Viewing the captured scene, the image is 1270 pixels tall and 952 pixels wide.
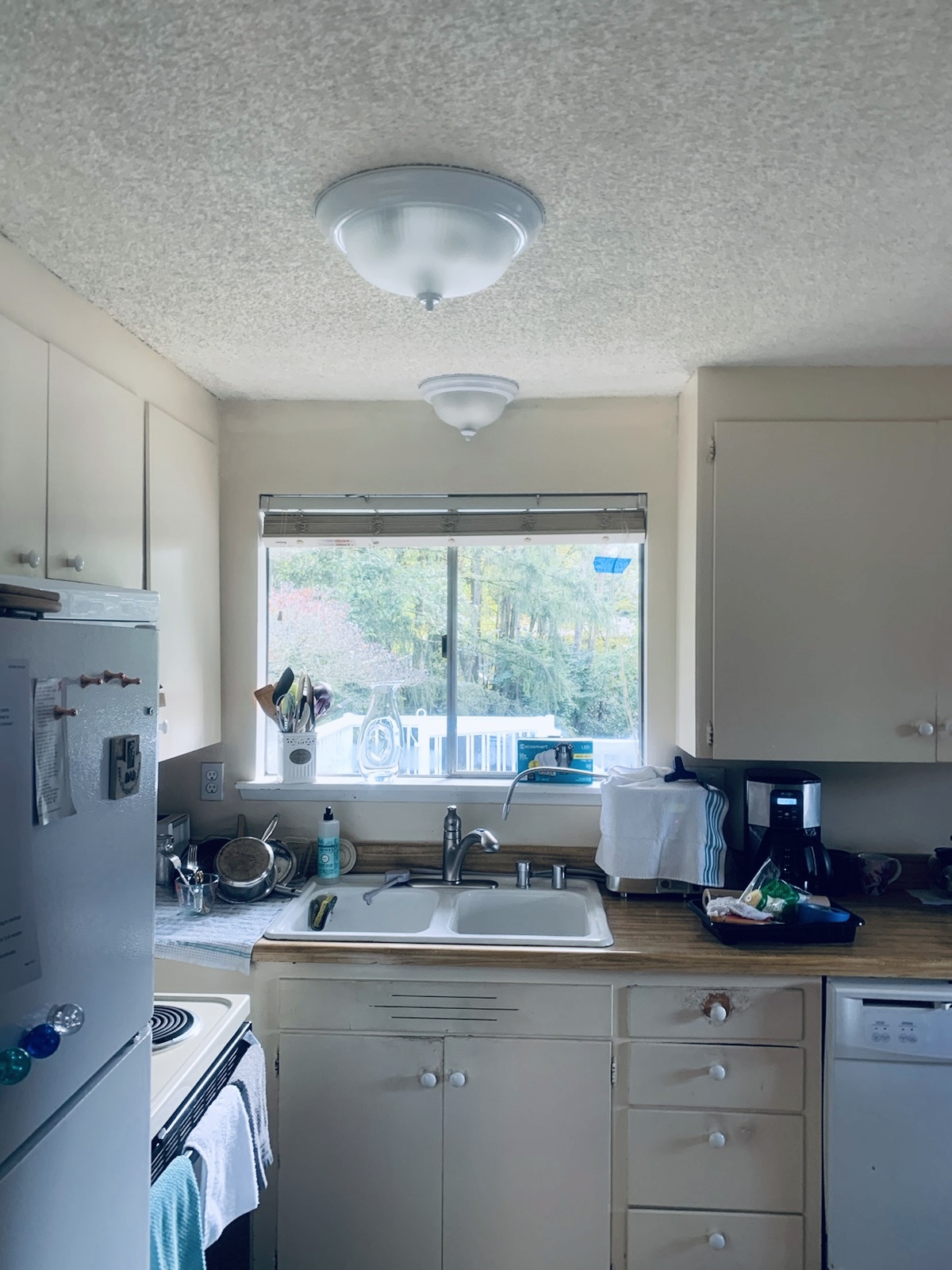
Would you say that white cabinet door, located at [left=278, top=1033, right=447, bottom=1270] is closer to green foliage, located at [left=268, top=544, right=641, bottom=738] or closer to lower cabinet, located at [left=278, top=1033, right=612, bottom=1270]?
lower cabinet, located at [left=278, top=1033, right=612, bottom=1270]

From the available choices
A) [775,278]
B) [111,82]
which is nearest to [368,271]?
[111,82]

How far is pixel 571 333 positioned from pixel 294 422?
1.03 metres

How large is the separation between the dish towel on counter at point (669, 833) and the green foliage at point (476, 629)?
1.33ft

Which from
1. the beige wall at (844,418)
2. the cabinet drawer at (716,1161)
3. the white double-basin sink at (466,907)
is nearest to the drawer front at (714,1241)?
the cabinet drawer at (716,1161)

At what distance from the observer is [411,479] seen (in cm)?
271

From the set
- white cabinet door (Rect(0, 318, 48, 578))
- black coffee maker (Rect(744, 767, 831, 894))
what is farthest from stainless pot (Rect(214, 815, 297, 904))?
black coffee maker (Rect(744, 767, 831, 894))

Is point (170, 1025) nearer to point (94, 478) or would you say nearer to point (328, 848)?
point (328, 848)

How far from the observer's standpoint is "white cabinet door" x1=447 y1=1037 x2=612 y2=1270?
2.03m

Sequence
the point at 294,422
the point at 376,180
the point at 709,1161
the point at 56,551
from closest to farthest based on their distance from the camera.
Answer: the point at 376,180
the point at 56,551
the point at 709,1161
the point at 294,422

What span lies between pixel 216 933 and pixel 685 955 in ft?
3.75

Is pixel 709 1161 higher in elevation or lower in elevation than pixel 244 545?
lower

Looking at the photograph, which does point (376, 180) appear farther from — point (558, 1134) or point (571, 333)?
point (558, 1134)

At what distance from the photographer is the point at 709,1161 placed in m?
2.01

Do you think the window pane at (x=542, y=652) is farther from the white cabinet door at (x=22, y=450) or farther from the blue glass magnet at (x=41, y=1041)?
the blue glass magnet at (x=41, y=1041)
